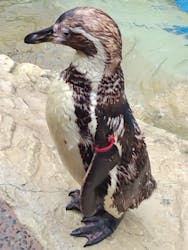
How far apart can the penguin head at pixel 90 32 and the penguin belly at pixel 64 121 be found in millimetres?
157

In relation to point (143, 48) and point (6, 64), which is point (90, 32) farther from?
point (143, 48)

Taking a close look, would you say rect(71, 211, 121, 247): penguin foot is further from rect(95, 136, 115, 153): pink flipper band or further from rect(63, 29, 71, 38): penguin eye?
rect(63, 29, 71, 38): penguin eye

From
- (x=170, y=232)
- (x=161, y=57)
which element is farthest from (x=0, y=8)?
(x=170, y=232)

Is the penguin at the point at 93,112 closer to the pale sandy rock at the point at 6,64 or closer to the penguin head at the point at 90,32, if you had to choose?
the penguin head at the point at 90,32

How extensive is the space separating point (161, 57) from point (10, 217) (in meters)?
2.83

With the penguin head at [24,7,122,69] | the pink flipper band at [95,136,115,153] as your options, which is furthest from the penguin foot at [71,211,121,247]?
the penguin head at [24,7,122,69]

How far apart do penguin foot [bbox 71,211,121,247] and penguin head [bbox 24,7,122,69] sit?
736 mm

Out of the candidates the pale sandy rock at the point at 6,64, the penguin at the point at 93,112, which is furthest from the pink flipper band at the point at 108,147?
the pale sandy rock at the point at 6,64

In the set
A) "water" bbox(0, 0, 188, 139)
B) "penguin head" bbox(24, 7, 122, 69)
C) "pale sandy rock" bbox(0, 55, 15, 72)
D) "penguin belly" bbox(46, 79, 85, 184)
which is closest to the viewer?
"penguin head" bbox(24, 7, 122, 69)

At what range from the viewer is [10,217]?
2.24 meters

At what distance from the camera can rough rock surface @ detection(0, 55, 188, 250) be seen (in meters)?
2.31

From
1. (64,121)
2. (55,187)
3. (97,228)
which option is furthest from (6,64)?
(64,121)

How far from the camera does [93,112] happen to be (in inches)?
76.2

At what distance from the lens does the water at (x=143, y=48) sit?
4.21 meters
